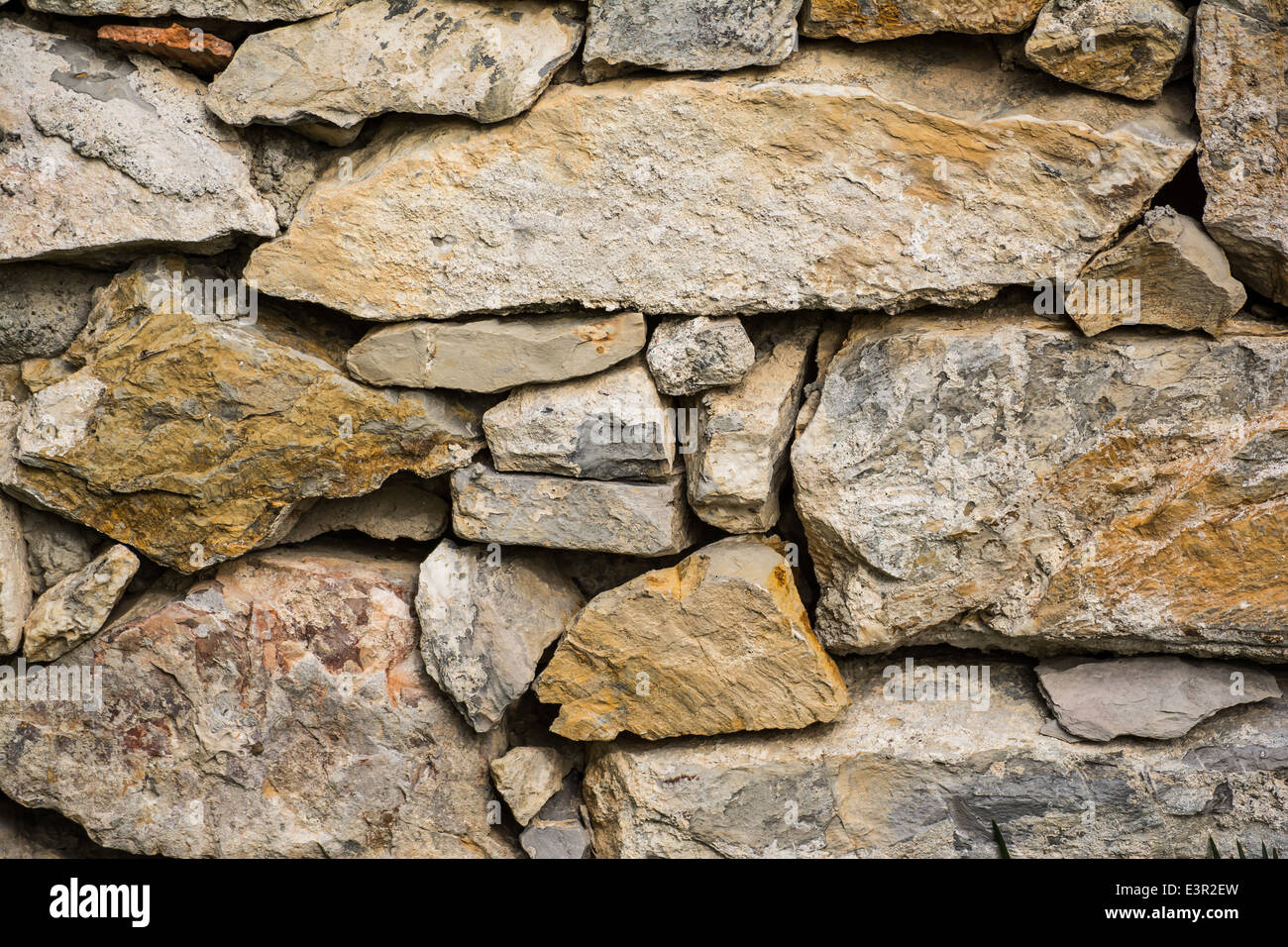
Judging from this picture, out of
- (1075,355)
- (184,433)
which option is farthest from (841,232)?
(184,433)

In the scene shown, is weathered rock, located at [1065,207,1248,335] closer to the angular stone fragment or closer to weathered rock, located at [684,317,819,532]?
weathered rock, located at [684,317,819,532]

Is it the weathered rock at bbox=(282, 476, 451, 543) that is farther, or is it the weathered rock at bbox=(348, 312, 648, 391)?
the weathered rock at bbox=(282, 476, 451, 543)

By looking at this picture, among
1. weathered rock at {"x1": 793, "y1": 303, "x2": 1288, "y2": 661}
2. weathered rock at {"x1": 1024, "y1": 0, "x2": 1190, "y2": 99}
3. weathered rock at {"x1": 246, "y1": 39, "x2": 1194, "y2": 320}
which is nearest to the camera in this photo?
weathered rock at {"x1": 1024, "y1": 0, "x2": 1190, "y2": 99}

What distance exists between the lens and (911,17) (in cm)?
234

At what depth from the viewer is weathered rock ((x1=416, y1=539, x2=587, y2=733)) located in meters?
2.74

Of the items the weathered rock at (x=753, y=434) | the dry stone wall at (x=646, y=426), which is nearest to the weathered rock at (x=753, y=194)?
the dry stone wall at (x=646, y=426)

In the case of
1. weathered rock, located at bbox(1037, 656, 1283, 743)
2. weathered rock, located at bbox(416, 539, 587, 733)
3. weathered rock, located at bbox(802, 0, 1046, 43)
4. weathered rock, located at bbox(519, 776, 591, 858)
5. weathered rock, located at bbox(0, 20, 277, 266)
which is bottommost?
weathered rock, located at bbox(519, 776, 591, 858)

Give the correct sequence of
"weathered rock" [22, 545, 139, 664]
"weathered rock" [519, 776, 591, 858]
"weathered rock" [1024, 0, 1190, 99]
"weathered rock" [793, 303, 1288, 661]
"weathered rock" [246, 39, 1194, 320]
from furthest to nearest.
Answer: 1. "weathered rock" [519, 776, 591, 858]
2. "weathered rock" [22, 545, 139, 664]
3. "weathered rock" [793, 303, 1288, 661]
4. "weathered rock" [246, 39, 1194, 320]
5. "weathered rock" [1024, 0, 1190, 99]

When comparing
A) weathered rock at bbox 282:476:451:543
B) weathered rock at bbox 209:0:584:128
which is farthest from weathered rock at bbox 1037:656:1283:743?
weathered rock at bbox 209:0:584:128

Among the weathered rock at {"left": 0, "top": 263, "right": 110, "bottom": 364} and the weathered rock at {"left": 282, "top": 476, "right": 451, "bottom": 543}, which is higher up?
the weathered rock at {"left": 0, "top": 263, "right": 110, "bottom": 364}

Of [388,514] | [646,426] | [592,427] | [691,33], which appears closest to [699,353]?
[646,426]

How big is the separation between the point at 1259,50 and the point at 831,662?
5.72ft

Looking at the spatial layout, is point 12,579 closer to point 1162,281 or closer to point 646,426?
point 646,426

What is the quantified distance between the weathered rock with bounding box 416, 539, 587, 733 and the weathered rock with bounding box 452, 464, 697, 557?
11 centimetres
